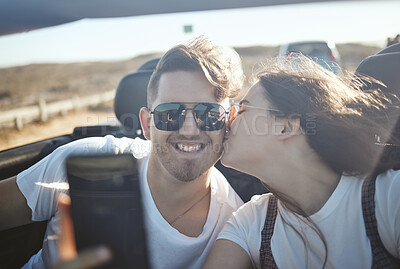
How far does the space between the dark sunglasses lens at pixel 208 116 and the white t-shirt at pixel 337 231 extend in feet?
1.90

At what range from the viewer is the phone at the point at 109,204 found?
1.35 meters

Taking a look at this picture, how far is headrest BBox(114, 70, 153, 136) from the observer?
306 centimetres

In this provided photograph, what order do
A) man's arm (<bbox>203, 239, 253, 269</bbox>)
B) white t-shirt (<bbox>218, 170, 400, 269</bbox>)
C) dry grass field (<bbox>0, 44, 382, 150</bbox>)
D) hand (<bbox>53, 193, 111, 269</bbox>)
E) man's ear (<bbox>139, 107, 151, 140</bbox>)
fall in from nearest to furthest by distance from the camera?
hand (<bbox>53, 193, 111, 269</bbox>) → white t-shirt (<bbox>218, 170, 400, 269</bbox>) → man's arm (<bbox>203, 239, 253, 269</bbox>) → man's ear (<bbox>139, 107, 151, 140</bbox>) → dry grass field (<bbox>0, 44, 382, 150</bbox>)

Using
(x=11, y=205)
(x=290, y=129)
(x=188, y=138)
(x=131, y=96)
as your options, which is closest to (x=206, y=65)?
(x=188, y=138)

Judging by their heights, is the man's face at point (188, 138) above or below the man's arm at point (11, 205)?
above

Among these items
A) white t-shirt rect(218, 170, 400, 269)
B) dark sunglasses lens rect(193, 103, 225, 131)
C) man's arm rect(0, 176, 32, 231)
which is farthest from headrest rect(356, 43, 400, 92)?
man's arm rect(0, 176, 32, 231)

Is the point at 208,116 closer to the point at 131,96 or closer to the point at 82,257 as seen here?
the point at 82,257

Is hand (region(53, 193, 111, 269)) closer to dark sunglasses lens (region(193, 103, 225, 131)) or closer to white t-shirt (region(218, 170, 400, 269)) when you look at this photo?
white t-shirt (region(218, 170, 400, 269))

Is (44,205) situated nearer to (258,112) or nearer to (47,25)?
(47,25)

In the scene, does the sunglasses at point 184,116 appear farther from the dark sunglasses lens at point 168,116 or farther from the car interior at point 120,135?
the car interior at point 120,135

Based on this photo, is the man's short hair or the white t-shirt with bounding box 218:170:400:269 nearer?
the white t-shirt with bounding box 218:170:400:269

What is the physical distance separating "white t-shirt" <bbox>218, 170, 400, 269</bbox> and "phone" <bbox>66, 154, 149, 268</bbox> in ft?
1.97

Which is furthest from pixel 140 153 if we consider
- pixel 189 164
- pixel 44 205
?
pixel 44 205

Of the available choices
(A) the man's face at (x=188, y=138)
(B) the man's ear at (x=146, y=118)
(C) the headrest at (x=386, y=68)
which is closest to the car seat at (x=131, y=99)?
(B) the man's ear at (x=146, y=118)
